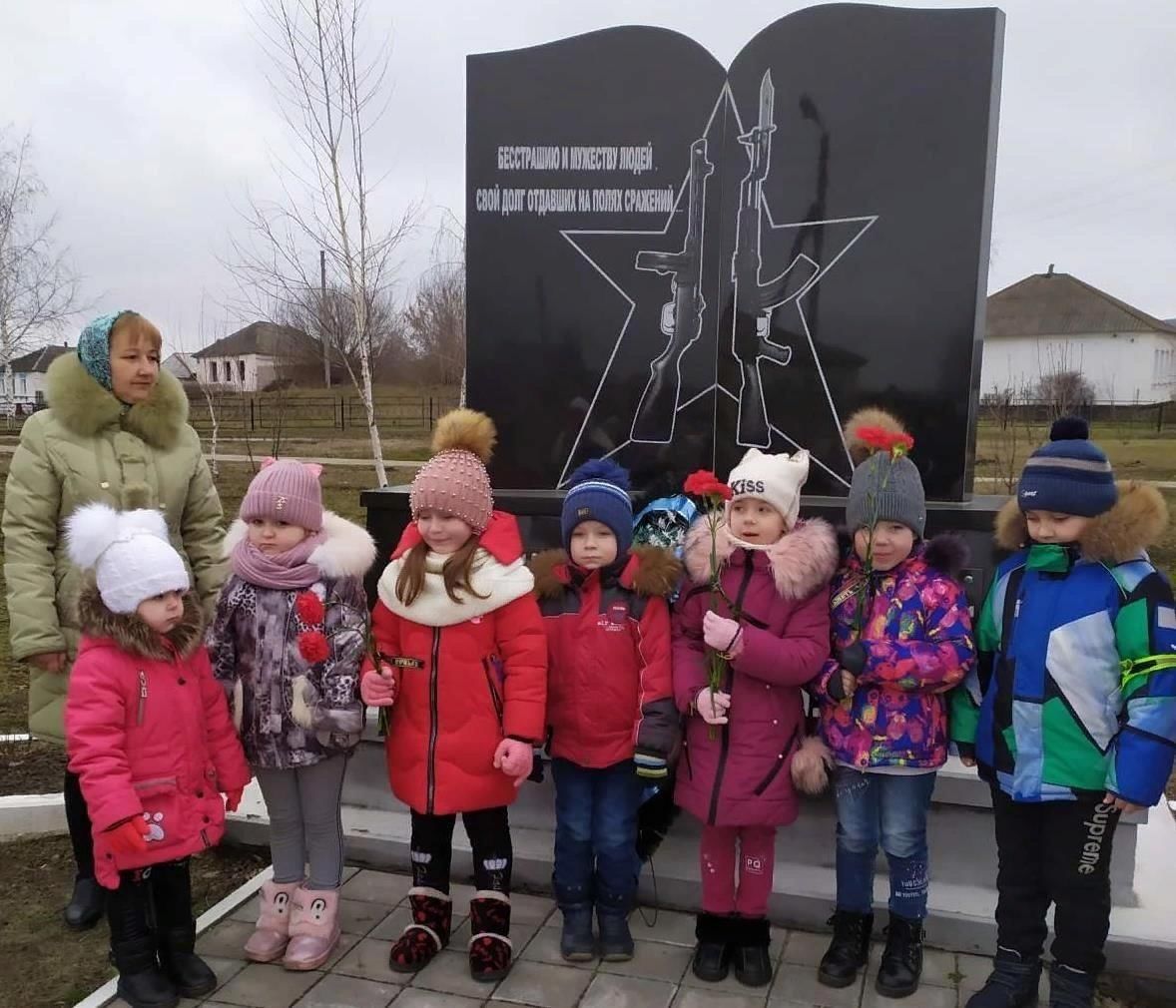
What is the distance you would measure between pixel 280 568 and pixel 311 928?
1092mm

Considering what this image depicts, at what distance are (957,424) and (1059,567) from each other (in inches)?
56.6

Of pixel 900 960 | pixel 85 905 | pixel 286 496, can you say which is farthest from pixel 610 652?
pixel 85 905

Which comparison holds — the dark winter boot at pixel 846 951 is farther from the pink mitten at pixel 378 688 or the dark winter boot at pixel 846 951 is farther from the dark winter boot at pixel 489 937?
the pink mitten at pixel 378 688

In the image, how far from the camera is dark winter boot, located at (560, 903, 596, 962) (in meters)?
2.87

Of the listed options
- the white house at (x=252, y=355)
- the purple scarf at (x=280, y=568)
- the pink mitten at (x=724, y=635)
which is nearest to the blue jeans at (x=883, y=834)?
the pink mitten at (x=724, y=635)

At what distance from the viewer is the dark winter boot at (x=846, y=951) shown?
273cm

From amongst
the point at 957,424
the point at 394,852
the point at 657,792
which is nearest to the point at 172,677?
the point at 394,852

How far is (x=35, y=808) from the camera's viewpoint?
3762 mm

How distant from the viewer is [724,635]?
2.55m

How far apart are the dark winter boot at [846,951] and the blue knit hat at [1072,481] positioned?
4.21 feet

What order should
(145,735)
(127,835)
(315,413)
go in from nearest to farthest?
(127,835), (145,735), (315,413)

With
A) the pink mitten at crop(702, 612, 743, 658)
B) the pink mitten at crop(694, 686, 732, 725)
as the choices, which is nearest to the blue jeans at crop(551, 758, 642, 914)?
the pink mitten at crop(694, 686, 732, 725)

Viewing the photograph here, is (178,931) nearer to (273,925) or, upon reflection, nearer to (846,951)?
(273,925)

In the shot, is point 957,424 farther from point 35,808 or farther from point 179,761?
point 35,808
